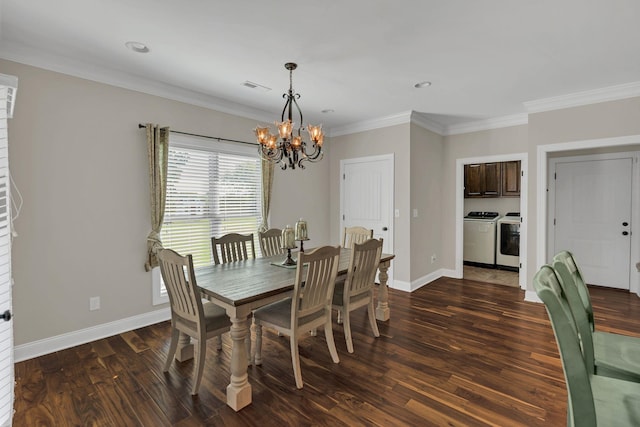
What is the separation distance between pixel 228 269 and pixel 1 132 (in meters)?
1.81

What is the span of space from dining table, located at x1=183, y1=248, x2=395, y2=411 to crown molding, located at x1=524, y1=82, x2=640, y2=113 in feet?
10.7

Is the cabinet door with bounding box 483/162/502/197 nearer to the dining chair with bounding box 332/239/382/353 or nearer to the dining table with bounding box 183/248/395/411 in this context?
the dining chair with bounding box 332/239/382/353

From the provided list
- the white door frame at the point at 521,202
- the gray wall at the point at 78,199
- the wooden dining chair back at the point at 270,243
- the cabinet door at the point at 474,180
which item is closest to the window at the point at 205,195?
the gray wall at the point at 78,199

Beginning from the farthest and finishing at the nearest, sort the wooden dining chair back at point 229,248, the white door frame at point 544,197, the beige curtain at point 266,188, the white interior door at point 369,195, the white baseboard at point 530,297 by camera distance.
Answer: the white interior door at point 369,195
the beige curtain at point 266,188
the white baseboard at point 530,297
the white door frame at point 544,197
the wooden dining chair back at point 229,248

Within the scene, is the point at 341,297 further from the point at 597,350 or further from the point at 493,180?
the point at 493,180

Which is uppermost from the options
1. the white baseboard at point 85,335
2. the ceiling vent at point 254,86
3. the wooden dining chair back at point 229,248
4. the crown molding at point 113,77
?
the ceiling vent at point 254,86

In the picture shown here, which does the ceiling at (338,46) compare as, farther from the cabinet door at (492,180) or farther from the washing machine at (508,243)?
the washing machine at (508,243)

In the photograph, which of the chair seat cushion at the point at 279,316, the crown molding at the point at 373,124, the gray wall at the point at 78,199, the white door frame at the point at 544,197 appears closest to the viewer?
the chair seat cushion at the point at 279,316

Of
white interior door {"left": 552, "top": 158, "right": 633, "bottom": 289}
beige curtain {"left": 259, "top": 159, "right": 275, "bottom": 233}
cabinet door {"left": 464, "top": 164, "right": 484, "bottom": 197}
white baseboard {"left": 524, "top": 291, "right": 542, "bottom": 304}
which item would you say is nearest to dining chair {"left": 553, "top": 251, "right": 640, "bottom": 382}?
white baseboard {"left": 524, "top": 291, "right": 542, "bottom": 304}

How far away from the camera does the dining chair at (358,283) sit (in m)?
2.71

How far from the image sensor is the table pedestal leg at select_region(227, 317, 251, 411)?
201 centimetres

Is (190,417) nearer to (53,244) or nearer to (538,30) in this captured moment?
(53,244)

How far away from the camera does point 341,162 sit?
208 inches

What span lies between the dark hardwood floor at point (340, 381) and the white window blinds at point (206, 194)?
3.33 feet
